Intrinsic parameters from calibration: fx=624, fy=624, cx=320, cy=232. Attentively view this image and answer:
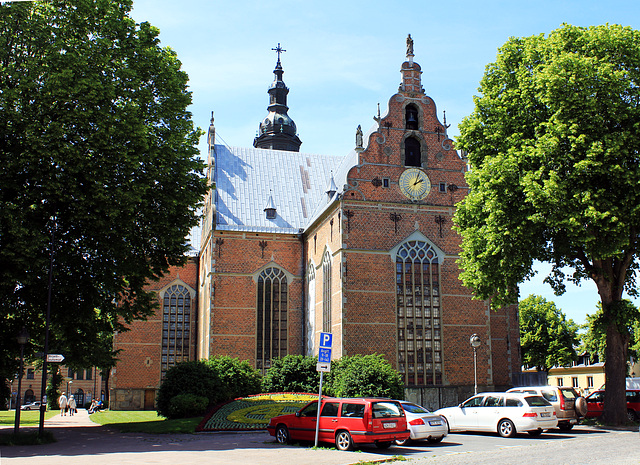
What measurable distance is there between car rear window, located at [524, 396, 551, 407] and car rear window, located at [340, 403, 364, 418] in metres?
6.01

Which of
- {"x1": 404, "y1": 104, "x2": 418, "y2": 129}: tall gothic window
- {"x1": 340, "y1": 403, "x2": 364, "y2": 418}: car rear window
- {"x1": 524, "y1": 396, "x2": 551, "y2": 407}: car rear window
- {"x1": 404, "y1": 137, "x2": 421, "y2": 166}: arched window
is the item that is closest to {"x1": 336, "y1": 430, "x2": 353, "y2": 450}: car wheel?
{"x1": 340, "y1": 403, "x2": 364, "y2": 418}: car rear window

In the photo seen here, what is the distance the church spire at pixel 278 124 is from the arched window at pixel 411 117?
23.3m

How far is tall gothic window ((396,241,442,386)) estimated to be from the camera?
30812mm

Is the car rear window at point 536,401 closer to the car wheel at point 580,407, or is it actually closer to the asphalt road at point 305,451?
the asphalt road at point 305,451

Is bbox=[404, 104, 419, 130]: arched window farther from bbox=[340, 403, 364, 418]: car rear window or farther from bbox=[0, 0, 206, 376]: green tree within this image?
bbox=[340, 403, 364, 418]: car rear window

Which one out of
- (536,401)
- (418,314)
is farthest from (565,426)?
(418,314)

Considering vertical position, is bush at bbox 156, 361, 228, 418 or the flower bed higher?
bush at bbox 156, 361, 228, 418

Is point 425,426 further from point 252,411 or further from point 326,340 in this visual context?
point 252,411

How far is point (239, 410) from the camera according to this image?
24781 mm

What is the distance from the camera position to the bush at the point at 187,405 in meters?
26.3

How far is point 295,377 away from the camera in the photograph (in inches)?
1171

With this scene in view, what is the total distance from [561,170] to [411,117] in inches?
490

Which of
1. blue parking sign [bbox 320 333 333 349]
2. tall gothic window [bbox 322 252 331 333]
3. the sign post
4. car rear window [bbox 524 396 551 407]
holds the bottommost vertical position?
car rear window [bbox 524 396 551 407]

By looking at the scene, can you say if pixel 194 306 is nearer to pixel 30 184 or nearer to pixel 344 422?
pixel 30 184
